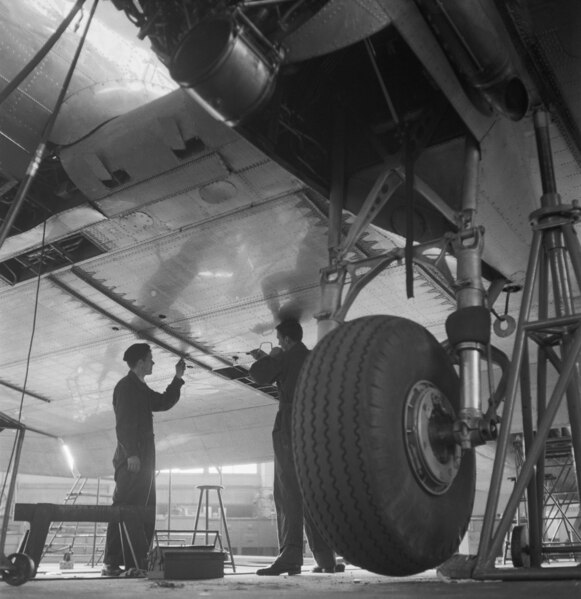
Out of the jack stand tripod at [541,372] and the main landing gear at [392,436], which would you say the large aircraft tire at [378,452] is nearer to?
the main landing gear at [392,436]

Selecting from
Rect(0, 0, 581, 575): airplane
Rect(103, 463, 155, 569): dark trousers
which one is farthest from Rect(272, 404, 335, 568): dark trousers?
Rect(0, 0, 581, 575): airplane

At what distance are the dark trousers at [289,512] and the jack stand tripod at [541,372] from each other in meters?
1.60

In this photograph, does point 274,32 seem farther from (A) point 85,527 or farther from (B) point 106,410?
(A) point 85,527

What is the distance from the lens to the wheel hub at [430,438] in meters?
1.83

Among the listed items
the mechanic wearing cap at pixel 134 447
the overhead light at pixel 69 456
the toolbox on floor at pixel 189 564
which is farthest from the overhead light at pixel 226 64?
the overhead light at pixel 69 456

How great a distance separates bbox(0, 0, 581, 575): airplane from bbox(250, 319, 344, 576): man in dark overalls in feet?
1.88

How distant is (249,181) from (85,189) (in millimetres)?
932

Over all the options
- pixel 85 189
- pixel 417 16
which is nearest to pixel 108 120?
pixel 85 189

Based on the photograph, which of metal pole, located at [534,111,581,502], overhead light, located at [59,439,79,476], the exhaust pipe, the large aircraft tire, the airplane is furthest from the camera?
overhead light, located at [59,439,79,476]

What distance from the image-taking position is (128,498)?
4.33 meters

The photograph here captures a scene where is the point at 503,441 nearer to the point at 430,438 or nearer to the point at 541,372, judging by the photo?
the point at 430,438

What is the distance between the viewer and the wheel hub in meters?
1.83

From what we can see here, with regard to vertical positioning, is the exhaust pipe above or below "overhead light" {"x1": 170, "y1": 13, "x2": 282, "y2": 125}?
above

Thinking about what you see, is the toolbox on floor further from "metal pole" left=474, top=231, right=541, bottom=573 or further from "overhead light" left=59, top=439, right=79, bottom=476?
"overhead light" left=59, top=439, right=79, bottom=476
